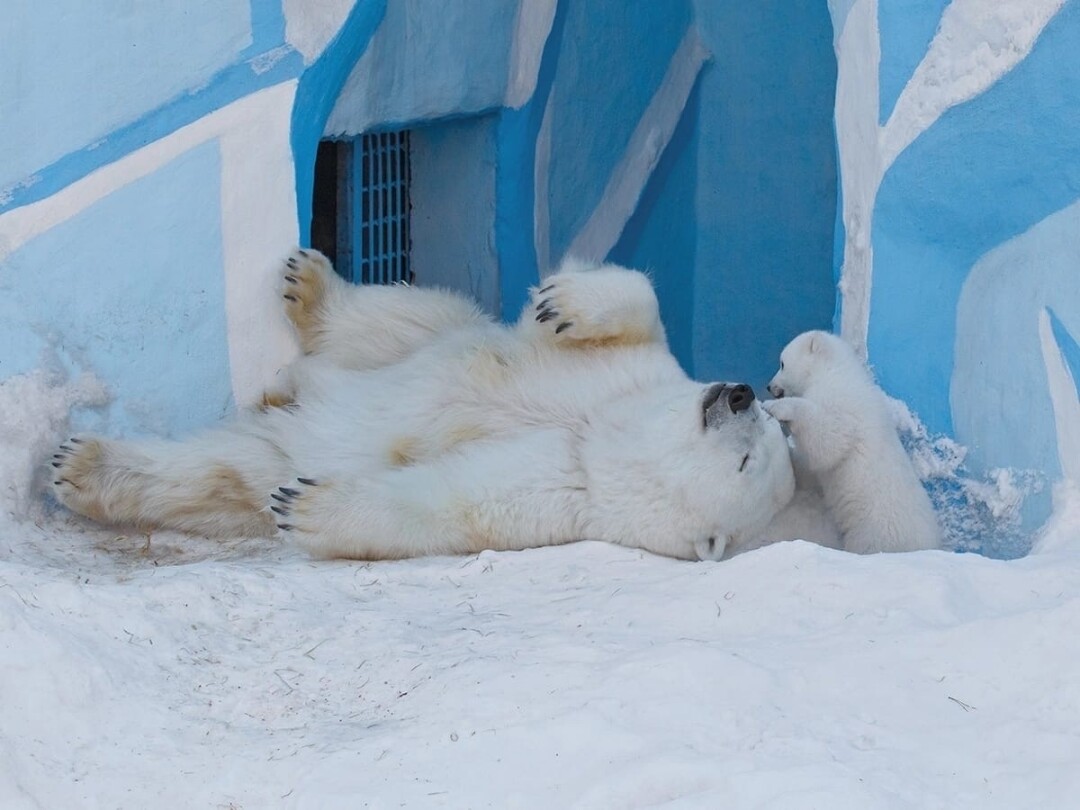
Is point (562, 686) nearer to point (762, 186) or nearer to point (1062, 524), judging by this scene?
point (1062, 524)

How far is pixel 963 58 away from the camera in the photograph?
9.58 feet

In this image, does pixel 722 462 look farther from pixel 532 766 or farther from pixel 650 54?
pixel 650 54

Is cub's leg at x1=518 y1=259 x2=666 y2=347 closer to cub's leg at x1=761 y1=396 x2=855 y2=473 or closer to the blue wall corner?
Result: cub's leg at x1=761 y1=396 x2=855 y2=473

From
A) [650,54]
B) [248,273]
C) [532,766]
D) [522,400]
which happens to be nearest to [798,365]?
[522,400]

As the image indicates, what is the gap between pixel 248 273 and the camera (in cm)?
333

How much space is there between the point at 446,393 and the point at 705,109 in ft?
8.20

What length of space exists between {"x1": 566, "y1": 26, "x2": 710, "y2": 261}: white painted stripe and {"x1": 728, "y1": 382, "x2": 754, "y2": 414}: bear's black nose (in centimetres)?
244

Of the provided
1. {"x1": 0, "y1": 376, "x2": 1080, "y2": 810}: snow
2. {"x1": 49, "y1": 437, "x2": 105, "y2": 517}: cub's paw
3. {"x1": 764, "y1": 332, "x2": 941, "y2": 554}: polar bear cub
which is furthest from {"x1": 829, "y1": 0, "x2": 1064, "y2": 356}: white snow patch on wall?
{"x1": 49, "y1": 437, "x2": 105, "y2": 517}: cub's paw

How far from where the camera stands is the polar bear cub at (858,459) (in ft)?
9.32

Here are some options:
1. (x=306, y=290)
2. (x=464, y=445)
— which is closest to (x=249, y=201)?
(x=306, y=290)

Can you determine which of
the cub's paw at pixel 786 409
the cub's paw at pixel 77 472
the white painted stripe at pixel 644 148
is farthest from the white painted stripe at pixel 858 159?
the white painted stripe at pixel 644 148

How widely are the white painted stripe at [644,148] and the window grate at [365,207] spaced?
0.88 m

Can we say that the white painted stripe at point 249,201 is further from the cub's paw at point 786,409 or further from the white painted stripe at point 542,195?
the white painted stripe at point 542,195

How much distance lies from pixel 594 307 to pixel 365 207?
4.79 ft
